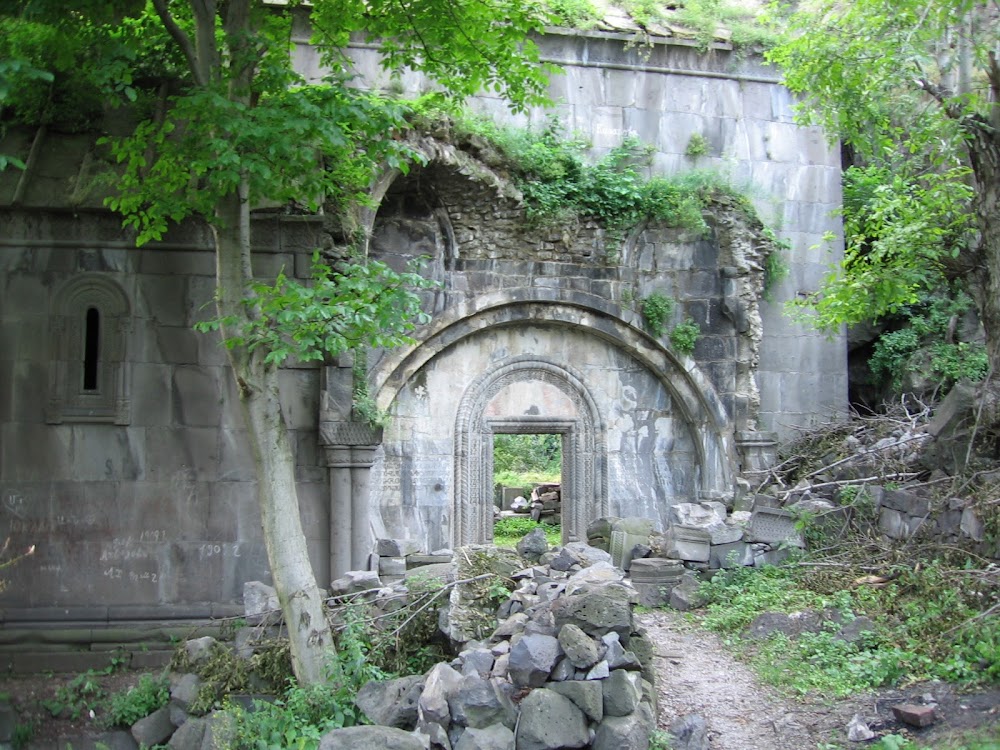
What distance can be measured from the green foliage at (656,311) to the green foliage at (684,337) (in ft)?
0.51

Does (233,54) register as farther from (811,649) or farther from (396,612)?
(811,649)

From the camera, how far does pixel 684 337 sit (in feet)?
38.1

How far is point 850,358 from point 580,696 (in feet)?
32.4

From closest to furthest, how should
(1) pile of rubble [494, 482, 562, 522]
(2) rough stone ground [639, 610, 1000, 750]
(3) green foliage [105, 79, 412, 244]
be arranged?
(2) rough stone ground [639, 610, 1000, 750], (3) green foliage [105, 79, 412, 244], (1) pile of rubble [494, 482, 562, 522]

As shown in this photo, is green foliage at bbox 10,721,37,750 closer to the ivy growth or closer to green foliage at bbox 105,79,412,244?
the ivy growth

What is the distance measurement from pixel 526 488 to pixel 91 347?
10.8 metres

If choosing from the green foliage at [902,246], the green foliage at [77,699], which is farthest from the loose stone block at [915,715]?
the green foliage at [77,699]

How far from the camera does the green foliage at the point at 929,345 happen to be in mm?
11812

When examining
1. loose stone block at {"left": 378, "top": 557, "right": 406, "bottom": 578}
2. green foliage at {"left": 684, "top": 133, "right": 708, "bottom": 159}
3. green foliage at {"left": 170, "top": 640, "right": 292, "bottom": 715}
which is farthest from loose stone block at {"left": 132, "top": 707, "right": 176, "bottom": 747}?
green foliage at {"left": 684, "top": 133, "right": 708, "bottom": 159}

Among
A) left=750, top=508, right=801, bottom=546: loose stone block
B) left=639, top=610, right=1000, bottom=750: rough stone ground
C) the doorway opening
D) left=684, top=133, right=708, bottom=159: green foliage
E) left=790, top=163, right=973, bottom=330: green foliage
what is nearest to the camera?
left=639, top=610, right=1000, bottom=750: rough stone ground

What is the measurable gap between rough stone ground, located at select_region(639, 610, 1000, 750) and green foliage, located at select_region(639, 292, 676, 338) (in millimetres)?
5288

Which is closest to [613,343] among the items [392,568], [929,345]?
[929,345]

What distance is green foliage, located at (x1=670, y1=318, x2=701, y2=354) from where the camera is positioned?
11.6 metres

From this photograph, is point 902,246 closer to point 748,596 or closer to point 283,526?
point 748,596
